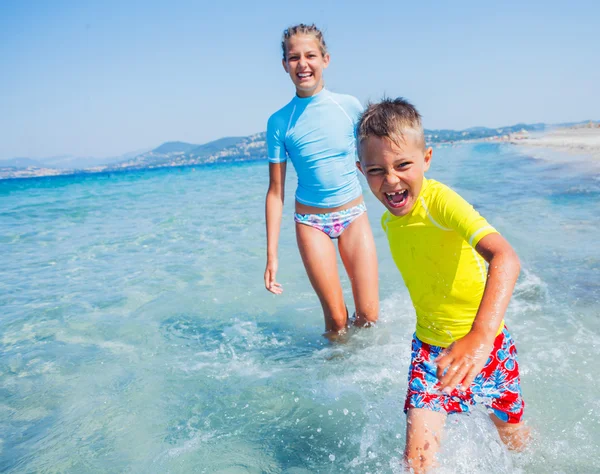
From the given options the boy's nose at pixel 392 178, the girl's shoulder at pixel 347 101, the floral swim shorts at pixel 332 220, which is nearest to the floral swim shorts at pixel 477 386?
the boy's nose at pixel 392 178

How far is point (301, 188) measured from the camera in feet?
13.0

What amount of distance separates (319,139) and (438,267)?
1822mm

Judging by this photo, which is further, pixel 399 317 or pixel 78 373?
pixel 399 317

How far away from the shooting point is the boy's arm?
5.10 feet

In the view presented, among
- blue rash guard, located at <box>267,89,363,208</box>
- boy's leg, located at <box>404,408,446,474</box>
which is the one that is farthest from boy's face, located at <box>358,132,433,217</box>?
blue rash guard, located at <box>267,89,363,208</box>

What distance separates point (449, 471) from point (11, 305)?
18.5ft

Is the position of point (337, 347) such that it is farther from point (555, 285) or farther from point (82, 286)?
point (82, 286)

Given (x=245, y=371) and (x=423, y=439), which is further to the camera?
(x=245, y=371)

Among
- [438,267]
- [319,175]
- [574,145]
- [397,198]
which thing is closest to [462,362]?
[438,267]

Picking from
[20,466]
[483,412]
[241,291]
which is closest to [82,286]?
[241,291]

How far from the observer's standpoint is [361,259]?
13.1 ft

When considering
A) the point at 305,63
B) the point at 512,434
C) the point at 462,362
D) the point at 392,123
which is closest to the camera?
the point at 462,362

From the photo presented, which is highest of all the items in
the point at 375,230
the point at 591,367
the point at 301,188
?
the point at 301,188

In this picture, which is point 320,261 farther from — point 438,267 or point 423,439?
point 423,439
